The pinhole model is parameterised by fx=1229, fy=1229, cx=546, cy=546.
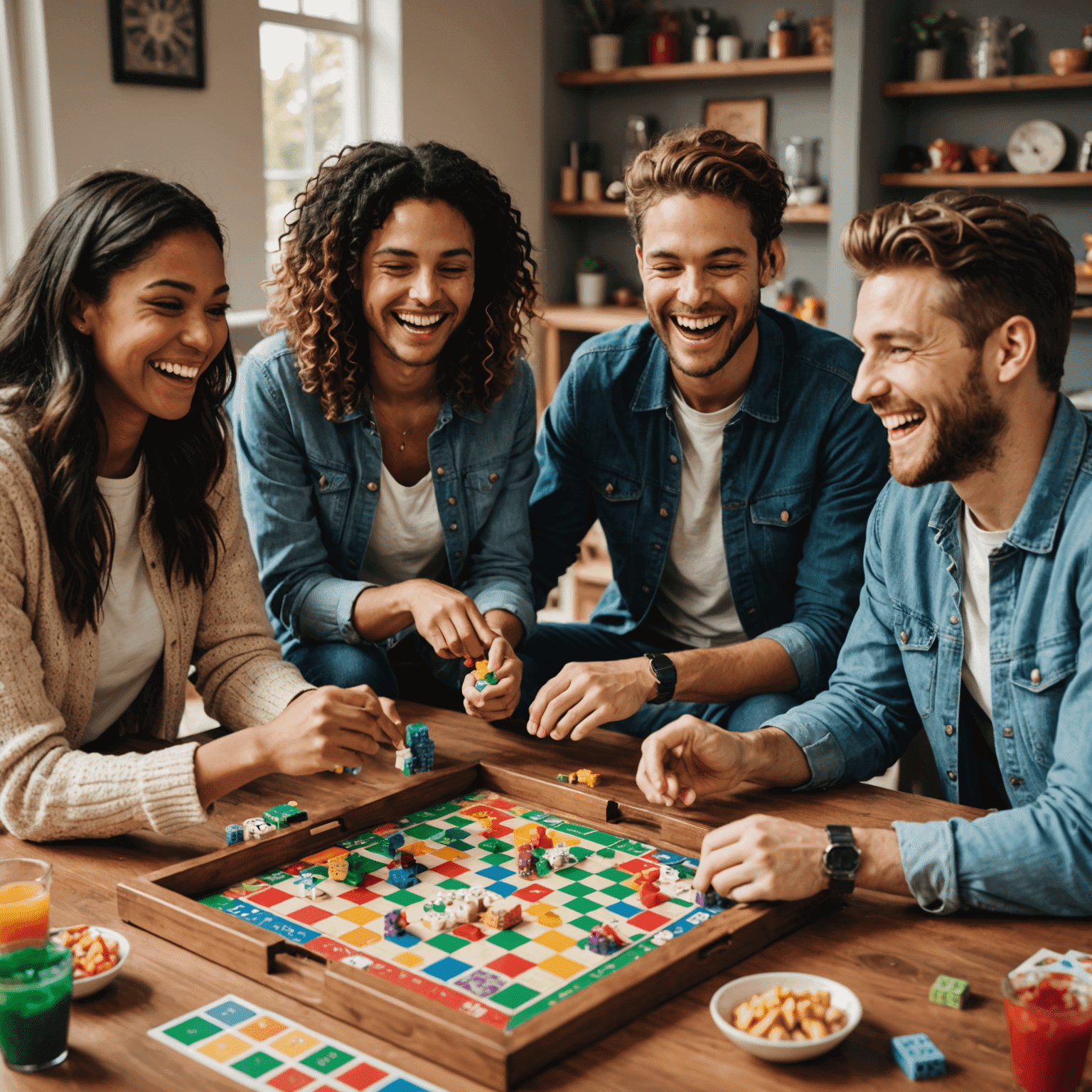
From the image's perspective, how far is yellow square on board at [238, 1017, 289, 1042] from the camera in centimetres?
117

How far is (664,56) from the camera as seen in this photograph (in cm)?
570

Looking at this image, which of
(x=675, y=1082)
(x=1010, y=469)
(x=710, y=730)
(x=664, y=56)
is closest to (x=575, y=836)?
(x=710, y=730)

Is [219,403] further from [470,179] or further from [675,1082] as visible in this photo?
[675,1082]

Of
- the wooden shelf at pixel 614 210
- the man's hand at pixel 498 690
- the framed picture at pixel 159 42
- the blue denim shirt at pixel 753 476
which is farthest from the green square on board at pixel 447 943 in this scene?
the wooden shelf at pixel 614 210

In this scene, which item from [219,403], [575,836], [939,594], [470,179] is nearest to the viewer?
[575,836]

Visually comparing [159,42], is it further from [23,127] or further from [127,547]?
[127,547]

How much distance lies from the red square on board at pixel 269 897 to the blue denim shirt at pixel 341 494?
83cm

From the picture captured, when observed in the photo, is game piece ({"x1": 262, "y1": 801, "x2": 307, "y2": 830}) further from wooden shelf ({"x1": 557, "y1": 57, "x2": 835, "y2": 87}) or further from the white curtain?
wooden shelf ({"x1": 557, "y1": 57, "x2": 835, "y2": 87})

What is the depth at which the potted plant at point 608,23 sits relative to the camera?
5.86 m

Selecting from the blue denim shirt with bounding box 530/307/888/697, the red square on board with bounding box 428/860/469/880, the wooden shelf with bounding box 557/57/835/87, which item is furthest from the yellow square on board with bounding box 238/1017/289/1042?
the wooden shelf with bounding box 557/57/835/87

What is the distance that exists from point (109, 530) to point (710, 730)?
3.03ft

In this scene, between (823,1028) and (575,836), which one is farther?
(575,836)

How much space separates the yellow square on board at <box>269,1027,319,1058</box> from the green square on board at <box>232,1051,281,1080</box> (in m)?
0.02

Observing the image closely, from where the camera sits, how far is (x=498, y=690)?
1983mm
